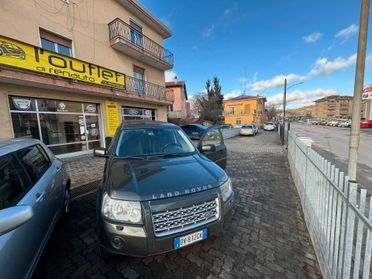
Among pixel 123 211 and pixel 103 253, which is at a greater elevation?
pixel 123 211

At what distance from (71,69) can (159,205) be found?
8.14 metres

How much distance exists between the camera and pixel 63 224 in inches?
118

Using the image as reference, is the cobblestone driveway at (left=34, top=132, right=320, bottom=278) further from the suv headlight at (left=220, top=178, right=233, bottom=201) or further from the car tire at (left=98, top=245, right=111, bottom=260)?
the suv headlight at (left=220, top=178, right=233, bottom=201)

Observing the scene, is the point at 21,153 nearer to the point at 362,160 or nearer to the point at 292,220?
the point at 292,220

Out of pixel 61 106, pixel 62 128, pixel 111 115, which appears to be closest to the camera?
pixel 61 106

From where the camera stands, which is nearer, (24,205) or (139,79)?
(24,205)

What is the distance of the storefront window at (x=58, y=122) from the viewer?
22.2 feet

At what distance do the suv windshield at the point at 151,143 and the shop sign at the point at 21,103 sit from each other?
6.51m

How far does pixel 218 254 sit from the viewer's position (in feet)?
7.43

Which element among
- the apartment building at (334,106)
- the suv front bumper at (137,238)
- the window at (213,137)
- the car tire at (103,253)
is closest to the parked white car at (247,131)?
the window at (213,137)

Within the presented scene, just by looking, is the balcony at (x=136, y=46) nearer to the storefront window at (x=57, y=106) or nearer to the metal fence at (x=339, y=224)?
the storefront window at (x=57, y=106)

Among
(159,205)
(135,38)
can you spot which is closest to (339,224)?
(159,205)

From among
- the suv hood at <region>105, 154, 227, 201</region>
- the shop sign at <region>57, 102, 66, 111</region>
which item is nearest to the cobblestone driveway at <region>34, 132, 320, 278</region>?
the suv hood at <region>105, 154, 227, 201</region>

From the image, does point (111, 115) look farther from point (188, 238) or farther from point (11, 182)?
point (188, 238)
